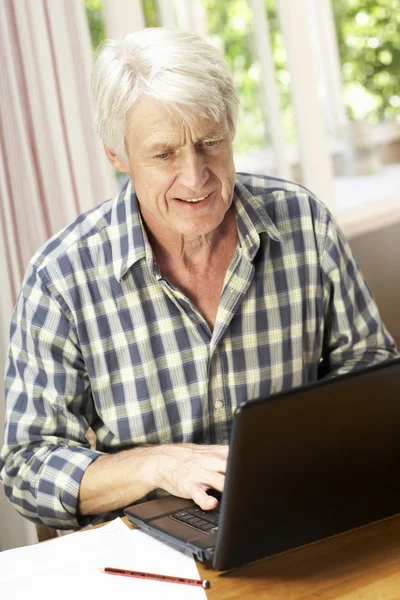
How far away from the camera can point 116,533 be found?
4.09 feet

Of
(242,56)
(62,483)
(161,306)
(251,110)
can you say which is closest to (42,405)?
(62,483)

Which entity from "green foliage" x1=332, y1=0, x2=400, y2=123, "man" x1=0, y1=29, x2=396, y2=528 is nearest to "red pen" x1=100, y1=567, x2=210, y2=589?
"man" x1=0, y1=29, x2=396, y2=528

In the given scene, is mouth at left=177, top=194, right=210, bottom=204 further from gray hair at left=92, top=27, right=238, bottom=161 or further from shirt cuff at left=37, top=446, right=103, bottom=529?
shirt cuff at left=37, top=446, right=103, bottom=529

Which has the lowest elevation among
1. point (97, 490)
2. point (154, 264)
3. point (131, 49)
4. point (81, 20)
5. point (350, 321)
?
point (97, 490)

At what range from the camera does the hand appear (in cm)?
125

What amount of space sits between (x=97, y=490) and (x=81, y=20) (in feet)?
5.17

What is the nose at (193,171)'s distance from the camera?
1.51 metres

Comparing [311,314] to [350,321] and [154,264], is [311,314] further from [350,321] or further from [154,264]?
[154,264]

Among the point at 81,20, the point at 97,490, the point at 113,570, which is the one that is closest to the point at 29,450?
the point at 97,490

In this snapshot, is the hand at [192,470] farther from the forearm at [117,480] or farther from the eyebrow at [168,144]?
the eyebrow at [168,144]

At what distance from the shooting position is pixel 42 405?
153cm

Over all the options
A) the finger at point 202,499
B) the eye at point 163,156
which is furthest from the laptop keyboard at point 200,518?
the eye at point 163,156

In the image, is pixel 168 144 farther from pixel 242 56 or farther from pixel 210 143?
pixel 242 56

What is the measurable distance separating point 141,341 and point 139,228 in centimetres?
22
